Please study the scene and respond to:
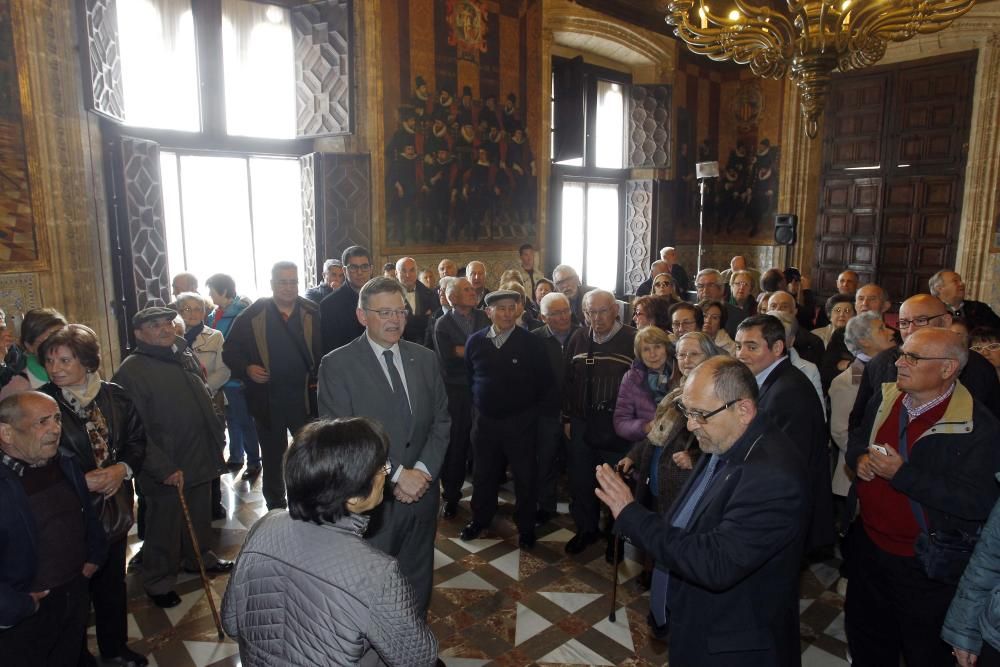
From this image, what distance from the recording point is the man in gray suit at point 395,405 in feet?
10.7

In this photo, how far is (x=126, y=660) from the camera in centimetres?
347

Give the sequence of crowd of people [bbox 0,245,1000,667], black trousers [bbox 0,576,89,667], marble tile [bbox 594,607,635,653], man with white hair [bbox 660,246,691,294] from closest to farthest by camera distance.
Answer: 1. crowd of people [bbox 0,245,1000,667]
2. black trousers [bbox 0,576,89,667]
3. marble tile [bbox 594,607,635,653]
4. man with white hair [bbox 660,246,691,294]

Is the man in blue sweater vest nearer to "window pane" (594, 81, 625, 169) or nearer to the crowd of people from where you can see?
the crowd of people

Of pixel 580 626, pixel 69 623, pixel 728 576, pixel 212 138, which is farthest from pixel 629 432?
pixel 212 138

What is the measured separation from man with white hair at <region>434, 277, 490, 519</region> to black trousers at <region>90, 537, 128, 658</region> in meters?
2.52

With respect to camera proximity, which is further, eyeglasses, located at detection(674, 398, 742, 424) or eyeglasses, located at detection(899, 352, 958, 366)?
eyeglasses, located at detection(899, 352, 958, 366)

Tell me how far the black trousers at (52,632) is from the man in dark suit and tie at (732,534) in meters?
2.34

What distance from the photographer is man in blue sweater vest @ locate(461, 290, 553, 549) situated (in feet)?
15.5

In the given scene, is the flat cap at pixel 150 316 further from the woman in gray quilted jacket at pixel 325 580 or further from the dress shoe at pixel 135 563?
the woman in gray quilted jacket at pixel 325 580

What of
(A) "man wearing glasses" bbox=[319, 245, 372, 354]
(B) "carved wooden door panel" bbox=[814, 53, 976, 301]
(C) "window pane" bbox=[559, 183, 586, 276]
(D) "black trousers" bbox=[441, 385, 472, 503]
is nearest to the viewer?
(D) "black trousers" bbox=[441, 385, 472, 503]

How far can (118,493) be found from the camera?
3361mm

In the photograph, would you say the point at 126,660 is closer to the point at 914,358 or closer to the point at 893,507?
the point at 893,507

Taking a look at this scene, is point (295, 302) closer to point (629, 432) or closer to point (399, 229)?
point (629, 432)

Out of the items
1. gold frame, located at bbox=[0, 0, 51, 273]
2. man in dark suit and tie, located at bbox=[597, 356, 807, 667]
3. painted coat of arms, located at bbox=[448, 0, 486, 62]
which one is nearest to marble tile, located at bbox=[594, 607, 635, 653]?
man in dark suit and tie, located at bbox=[597, 356, 807, 667]
